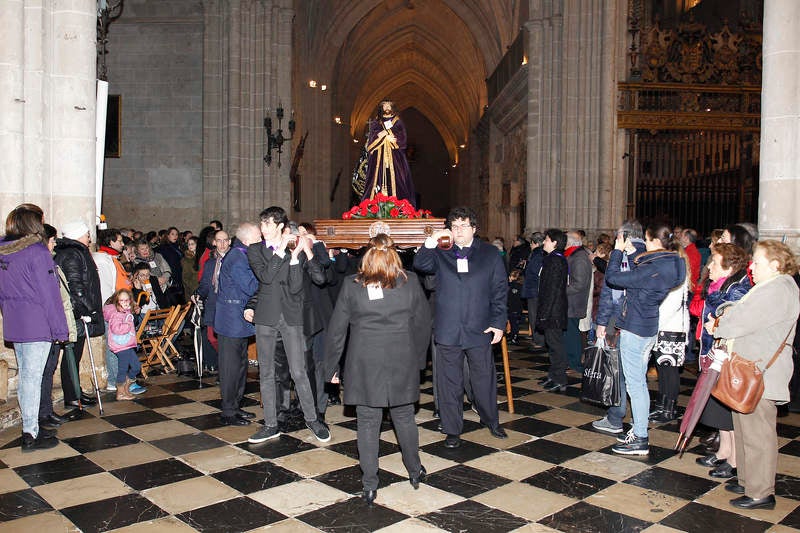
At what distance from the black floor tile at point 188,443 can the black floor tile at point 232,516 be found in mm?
1174

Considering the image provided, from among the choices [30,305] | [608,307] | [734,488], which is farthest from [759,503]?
[30,305]

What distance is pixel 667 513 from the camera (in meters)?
4.17

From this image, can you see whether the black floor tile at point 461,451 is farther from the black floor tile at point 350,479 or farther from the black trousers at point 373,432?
the black trousers at point 373,432

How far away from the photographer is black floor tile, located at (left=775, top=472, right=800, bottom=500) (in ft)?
14.8

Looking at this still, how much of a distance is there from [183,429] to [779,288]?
181 inches

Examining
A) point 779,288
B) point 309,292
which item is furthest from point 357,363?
point 779,288

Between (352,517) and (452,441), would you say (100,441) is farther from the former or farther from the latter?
(452,441)

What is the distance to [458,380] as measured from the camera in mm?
5426

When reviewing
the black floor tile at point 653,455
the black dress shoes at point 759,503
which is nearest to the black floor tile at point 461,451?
the black floor tile at point 653,455

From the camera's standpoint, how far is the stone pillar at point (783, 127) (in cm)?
634

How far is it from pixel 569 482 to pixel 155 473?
282 centimetres

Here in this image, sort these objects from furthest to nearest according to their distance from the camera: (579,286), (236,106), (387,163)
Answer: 1. (236,106)
2. (387,163)
3. (579,286)

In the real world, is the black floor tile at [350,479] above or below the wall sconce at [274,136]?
below

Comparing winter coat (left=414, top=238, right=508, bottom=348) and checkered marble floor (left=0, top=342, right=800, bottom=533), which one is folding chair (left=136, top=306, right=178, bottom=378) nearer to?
checkered marble floor (left=0, top=342, right=800, bottom=533)
